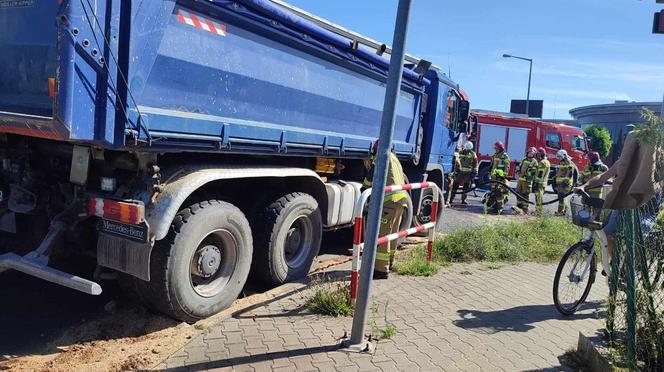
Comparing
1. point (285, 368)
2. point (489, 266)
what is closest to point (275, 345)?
point (285, 368)

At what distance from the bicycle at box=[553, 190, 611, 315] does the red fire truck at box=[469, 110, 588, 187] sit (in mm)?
15335

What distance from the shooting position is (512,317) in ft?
15.6

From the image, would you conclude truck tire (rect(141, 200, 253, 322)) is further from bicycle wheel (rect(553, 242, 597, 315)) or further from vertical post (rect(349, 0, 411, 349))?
bicycle wheel (rect(553, 242, 597, 315))

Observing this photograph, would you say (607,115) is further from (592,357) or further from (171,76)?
(171,76)

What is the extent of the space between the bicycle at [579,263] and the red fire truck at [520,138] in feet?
50.3

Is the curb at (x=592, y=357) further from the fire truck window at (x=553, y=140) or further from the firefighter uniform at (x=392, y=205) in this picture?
the fire truck window at (x=553, y=140)

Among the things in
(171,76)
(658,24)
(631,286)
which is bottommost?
(631,286)

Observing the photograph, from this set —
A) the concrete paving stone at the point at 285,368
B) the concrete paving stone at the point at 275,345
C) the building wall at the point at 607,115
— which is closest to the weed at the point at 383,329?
the concrete paving stone at the point at 275,345

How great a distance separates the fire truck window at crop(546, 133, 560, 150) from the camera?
21.6 m

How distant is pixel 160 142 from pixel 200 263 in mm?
1057

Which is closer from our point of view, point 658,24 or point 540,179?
point 658,24

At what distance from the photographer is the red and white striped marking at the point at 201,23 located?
13.0 ft

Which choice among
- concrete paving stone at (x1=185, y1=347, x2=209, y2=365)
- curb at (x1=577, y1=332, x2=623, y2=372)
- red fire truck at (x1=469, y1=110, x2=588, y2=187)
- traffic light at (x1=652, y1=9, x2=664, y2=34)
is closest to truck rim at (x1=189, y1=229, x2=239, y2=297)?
concrete paving stone at (x1=185, y1=347, x2=209, y2=365)

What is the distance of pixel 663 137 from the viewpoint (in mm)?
3174
